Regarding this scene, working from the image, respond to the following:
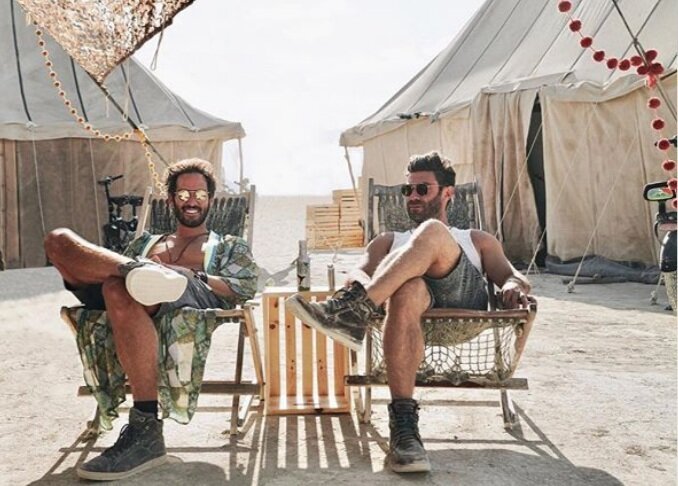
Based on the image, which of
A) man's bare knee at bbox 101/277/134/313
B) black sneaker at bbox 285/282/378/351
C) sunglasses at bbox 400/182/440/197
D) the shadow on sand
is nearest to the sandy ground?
the shadow on sand

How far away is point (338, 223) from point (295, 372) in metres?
12.0

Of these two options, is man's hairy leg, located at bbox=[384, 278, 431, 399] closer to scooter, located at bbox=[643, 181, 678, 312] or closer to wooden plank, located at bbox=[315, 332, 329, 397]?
wooden plank, located at bbox=[315, 332, 329, 397]

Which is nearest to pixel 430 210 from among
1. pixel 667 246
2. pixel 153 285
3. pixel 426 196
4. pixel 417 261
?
pixel 426 196

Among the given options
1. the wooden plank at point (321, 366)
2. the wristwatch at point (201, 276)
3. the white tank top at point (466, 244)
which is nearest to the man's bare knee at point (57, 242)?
the wristwatch at point (201, 276)

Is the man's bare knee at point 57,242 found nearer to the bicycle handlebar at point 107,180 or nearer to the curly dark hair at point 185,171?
the curly dark hair at point 185,171

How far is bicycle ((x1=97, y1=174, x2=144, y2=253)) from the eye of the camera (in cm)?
945

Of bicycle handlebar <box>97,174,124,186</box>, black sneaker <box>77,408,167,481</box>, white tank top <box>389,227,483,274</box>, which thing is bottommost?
black sneaker <box>77,408,167,481</box>

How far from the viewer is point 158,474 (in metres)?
2.40

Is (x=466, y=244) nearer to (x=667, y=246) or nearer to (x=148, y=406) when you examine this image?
(x=148, y=406)

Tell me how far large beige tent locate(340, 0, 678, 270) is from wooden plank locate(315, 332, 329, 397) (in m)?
4.86

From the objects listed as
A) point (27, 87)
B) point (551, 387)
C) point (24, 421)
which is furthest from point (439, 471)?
point (27, 87)

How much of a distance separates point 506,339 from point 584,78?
612cm

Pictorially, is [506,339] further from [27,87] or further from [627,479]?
[27,87]

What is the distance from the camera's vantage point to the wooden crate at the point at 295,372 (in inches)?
122
